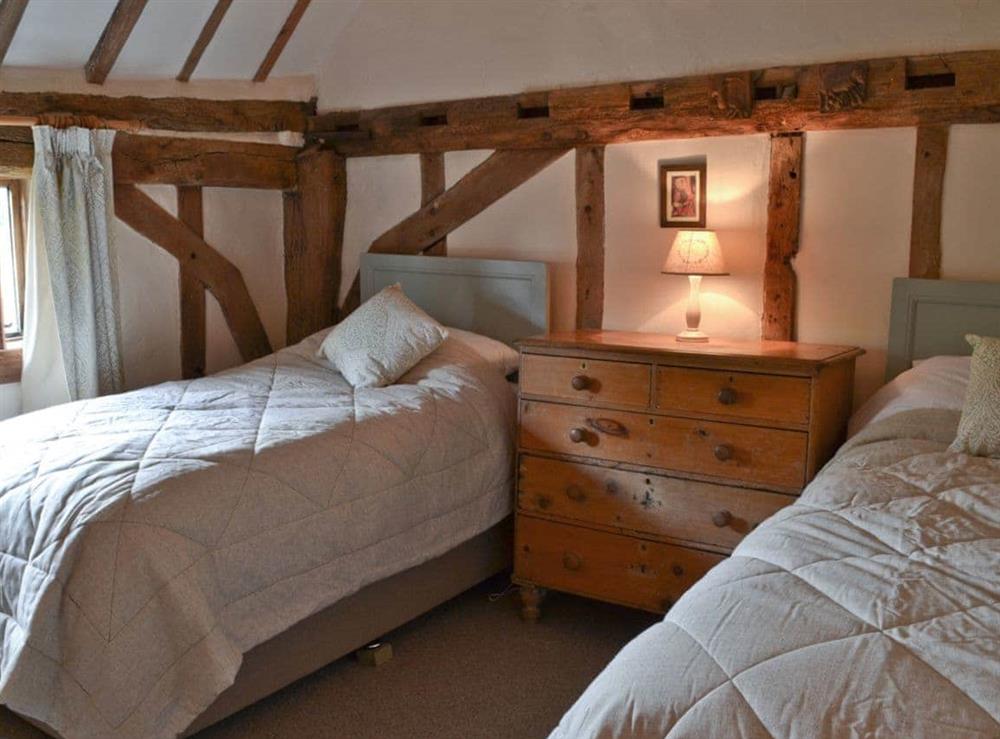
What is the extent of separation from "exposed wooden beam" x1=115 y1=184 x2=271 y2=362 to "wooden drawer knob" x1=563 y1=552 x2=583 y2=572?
6.77 feet

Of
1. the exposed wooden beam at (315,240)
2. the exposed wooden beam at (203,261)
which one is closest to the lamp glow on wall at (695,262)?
the exposed wooden beam at (315,240)

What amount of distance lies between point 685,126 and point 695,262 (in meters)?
0.54

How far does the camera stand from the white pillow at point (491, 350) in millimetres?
3766

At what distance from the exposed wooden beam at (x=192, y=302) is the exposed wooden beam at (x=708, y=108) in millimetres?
733

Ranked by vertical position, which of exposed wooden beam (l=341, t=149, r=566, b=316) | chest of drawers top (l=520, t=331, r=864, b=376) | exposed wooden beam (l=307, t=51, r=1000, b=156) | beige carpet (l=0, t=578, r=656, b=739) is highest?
exposed wooden beam (l=307, t=51, r=1000, b=156)

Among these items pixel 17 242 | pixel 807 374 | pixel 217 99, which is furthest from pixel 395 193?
pixel 807 374

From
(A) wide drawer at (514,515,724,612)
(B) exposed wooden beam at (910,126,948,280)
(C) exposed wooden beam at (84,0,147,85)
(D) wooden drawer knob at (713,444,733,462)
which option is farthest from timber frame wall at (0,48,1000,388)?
(A) wide drawer at (514,515,724,612)

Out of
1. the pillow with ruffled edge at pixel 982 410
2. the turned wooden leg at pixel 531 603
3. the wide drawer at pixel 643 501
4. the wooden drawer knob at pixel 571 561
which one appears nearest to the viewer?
the pillow with ruffled edge at pixel 982 410

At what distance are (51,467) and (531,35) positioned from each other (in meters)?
2.44

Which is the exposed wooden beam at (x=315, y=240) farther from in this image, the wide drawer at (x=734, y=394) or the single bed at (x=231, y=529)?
the wide drawer at (x=734, y=394)

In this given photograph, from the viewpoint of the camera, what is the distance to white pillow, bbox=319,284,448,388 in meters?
3.61

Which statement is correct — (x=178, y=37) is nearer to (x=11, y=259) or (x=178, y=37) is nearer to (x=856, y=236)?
(x=11, y=259)

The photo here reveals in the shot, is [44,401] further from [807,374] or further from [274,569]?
[807,374]

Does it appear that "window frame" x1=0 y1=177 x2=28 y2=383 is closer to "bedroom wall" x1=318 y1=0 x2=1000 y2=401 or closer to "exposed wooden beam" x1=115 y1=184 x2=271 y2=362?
"exposed wooden beam" x1=115 y1=184 x2=271 y2=362
